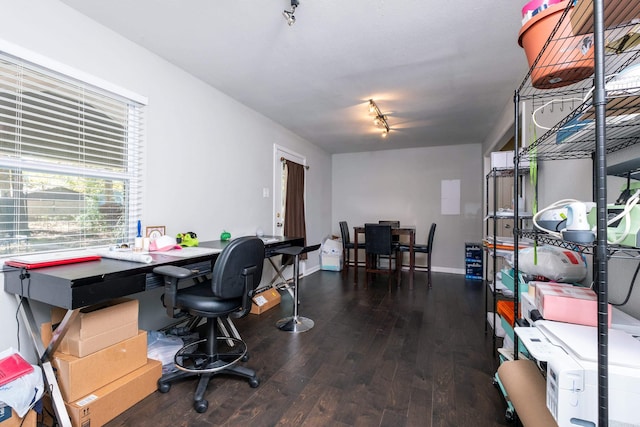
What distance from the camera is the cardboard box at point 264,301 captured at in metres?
3.08

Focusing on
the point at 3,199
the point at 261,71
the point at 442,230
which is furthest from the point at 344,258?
the point at 3,199

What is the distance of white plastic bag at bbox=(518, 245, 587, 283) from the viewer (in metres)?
1.58

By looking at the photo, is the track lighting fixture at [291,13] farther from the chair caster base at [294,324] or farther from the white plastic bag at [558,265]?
the chair caster base at [294,324]

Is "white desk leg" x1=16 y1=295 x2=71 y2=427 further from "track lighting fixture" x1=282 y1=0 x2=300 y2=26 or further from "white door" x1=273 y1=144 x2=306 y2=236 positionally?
"white door" x1=273 y1=144 x2=306 y2=236

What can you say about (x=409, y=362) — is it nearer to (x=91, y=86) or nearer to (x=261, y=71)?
(x=261, y=71)

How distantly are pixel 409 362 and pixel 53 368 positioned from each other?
2144 mm

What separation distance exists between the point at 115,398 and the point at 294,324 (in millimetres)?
1475

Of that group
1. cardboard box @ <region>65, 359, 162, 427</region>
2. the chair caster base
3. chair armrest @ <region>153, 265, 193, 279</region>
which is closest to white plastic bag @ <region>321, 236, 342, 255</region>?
the chair caster base

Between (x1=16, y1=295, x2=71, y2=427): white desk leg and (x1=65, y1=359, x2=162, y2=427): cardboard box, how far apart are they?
0.04m

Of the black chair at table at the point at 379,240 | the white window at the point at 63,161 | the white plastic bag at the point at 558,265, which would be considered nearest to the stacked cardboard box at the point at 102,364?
the white window at the point at 63,161

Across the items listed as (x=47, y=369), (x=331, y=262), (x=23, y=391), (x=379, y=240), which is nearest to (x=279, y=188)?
(x=379, y=240)

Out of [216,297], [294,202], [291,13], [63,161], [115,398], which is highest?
[291,13]

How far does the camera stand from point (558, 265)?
1594 mm

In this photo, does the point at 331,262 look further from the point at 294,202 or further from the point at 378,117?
the point at 378,117
